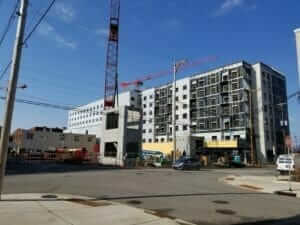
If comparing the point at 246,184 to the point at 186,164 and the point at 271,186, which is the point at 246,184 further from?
the point at 186,164

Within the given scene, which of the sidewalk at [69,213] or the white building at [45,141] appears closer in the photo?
the sidewalk at [69,213]

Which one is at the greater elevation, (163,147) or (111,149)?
(163,147)

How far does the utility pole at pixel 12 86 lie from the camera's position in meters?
8.90

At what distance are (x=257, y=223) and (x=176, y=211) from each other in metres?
2.51

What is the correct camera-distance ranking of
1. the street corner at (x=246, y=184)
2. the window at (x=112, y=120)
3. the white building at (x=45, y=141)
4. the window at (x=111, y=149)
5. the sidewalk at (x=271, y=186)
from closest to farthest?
the sidewalk at (x=271, y=186)
the street corner at (x=246, y=184)
the window at (x=111, y=149)
the window at (x=112, y=120)
the white building at (x=45, y=141)

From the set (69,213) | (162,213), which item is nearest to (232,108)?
(162,213)

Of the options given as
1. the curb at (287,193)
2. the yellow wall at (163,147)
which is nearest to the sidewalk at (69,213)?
the curb at (287,193)

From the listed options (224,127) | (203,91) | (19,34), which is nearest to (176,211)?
(19,34)

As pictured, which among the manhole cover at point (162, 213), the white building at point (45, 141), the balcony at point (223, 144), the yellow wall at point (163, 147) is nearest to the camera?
the manhole cover at point (162, 213)

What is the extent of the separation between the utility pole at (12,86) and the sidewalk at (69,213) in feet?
4.03

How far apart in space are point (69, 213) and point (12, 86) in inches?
188

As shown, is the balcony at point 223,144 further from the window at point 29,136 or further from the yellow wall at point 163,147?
the window at point 29,136

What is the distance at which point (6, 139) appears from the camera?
8961mm

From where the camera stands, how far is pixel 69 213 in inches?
308
